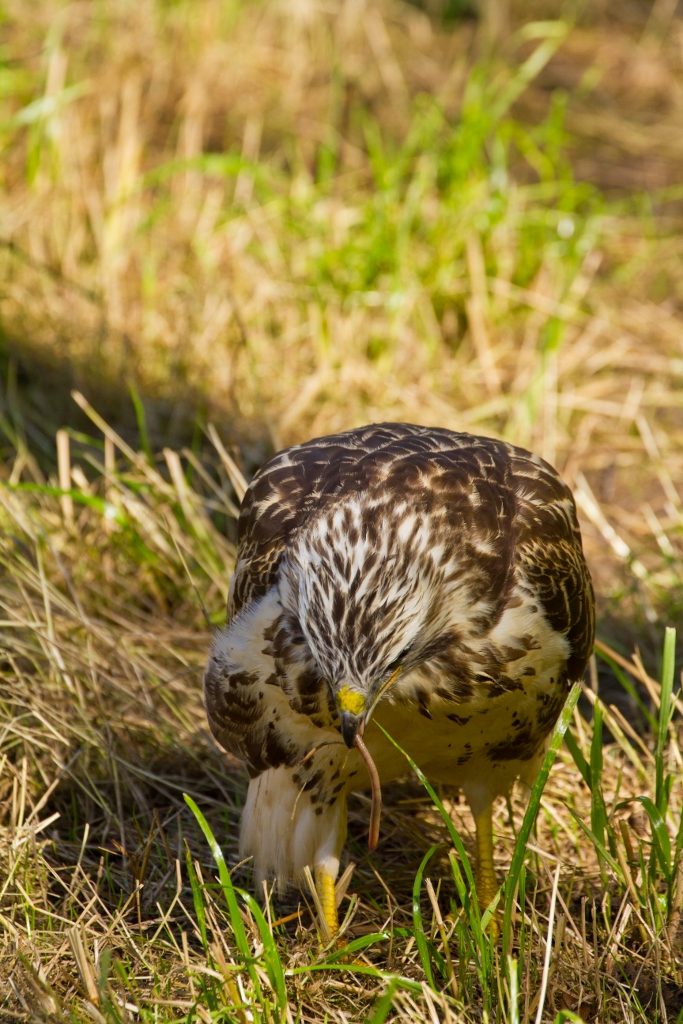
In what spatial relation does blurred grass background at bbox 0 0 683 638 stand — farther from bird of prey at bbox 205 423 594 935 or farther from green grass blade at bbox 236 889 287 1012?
green grass blade at bbox 236 889 287 1012

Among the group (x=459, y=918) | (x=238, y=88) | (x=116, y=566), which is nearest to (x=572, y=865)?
(x=459, y=918)

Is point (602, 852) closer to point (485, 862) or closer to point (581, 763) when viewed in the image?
point (581, 763)

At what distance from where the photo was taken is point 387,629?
2.37 metres

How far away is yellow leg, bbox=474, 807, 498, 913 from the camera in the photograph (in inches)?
124

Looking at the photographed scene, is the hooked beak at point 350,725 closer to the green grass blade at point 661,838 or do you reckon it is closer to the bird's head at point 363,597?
the bird's head at point 363,597

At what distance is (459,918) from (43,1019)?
3.04 ft

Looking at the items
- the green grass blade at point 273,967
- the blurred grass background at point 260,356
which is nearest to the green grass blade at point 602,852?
the blurred grass background at point 260,356

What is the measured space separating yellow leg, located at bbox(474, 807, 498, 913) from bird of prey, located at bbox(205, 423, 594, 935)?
0.03 meters

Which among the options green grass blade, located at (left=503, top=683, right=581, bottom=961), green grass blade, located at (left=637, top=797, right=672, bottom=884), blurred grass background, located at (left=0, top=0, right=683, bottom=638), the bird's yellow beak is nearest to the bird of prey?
the bird's yellow beak

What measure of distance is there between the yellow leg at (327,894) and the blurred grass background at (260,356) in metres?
0.10

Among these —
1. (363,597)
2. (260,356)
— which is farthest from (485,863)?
(260,356)

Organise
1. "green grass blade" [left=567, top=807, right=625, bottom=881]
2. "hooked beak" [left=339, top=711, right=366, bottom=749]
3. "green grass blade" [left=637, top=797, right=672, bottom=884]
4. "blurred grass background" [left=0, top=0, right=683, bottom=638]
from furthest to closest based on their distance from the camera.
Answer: "blurred grass background" [left=0, top=0, right=683, bottom=638] → "green grass blade" [left=567, top=807, right=625, bottom=881] → "green grass blade" [left=637, top=797, right=672, bottom=884] → "hooked beak" [left=339, top=711, right=366, bottom=749]

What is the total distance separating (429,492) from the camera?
264 cm

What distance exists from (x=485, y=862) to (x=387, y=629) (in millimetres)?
1112
